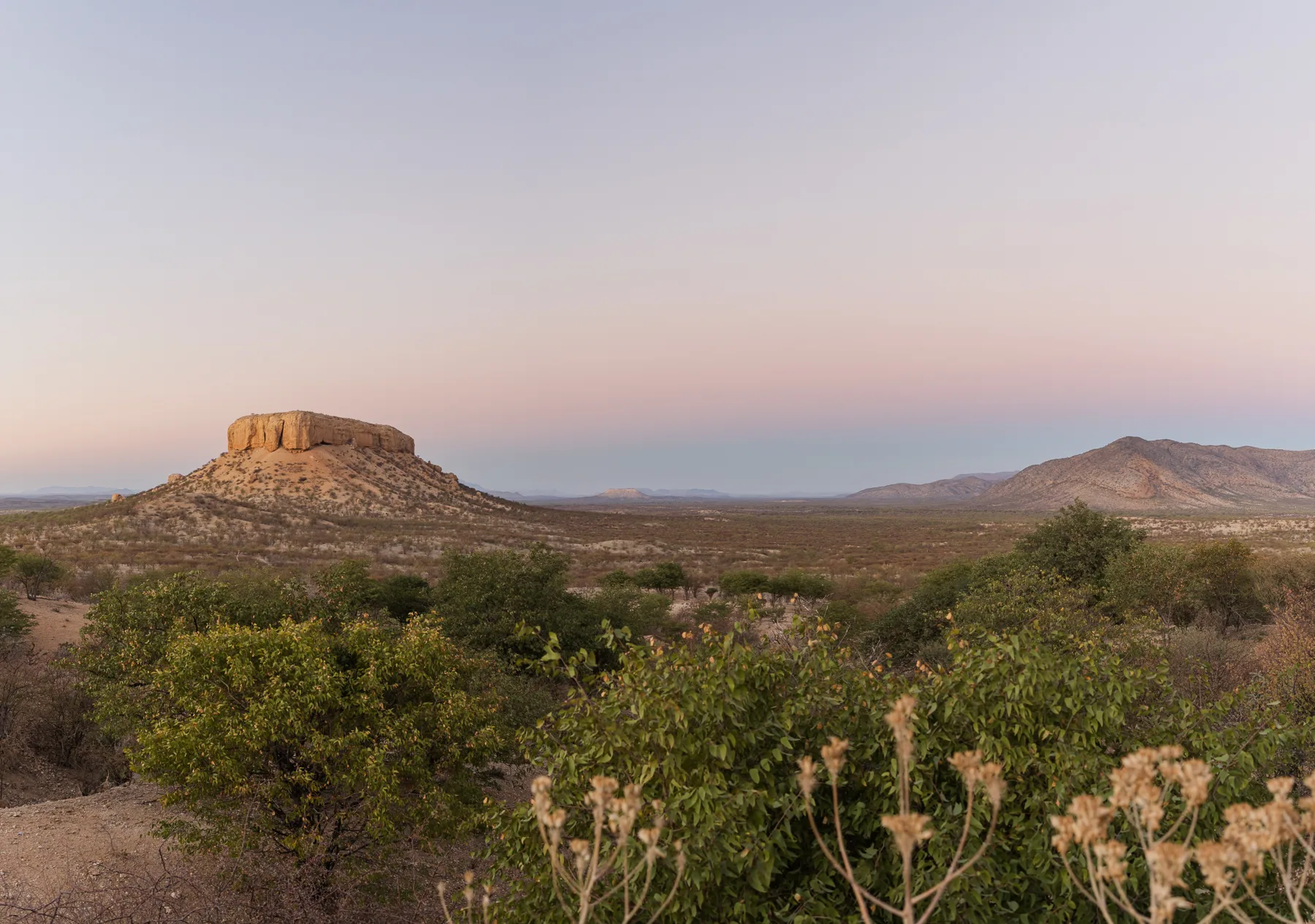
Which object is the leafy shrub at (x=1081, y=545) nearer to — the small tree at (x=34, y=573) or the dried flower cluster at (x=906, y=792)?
the dried flower cluster at (x=906, y=792)

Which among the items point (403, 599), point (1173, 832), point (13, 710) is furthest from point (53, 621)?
point (1173, 832)

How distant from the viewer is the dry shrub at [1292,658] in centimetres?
1220

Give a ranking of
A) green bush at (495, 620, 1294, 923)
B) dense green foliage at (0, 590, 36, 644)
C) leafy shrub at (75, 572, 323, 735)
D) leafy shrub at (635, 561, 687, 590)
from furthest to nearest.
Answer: leafy shrub at (635, 561, 687, 590)
dense green foliage at (0, 590, 36, 644)
leafy shrub at (75, 572, 323, 735)
green bush at (495, 620, 1294, 923)

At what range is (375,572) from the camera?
131 ft

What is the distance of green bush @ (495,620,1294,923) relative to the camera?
498 cm

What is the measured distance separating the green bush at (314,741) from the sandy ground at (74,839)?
0.98 m

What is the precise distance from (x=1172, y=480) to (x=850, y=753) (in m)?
188

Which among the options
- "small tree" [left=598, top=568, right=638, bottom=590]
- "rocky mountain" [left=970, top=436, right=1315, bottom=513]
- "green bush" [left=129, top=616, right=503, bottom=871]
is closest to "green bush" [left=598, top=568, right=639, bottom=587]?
"small tree" [left=598, top=568, right=638, bottom=590]

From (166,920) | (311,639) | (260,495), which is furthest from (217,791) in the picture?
(260,495)

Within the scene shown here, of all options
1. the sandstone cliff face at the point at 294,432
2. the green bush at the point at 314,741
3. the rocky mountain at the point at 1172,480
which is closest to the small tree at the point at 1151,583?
the green bush at the point at 314,741

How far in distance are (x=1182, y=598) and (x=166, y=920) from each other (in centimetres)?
2870

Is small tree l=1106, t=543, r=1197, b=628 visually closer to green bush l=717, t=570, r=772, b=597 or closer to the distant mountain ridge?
green bush l=717, t=570, r=772, b=597

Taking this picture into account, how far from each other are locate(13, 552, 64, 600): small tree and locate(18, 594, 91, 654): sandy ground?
388cm

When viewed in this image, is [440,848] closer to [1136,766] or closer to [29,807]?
[29,807]
